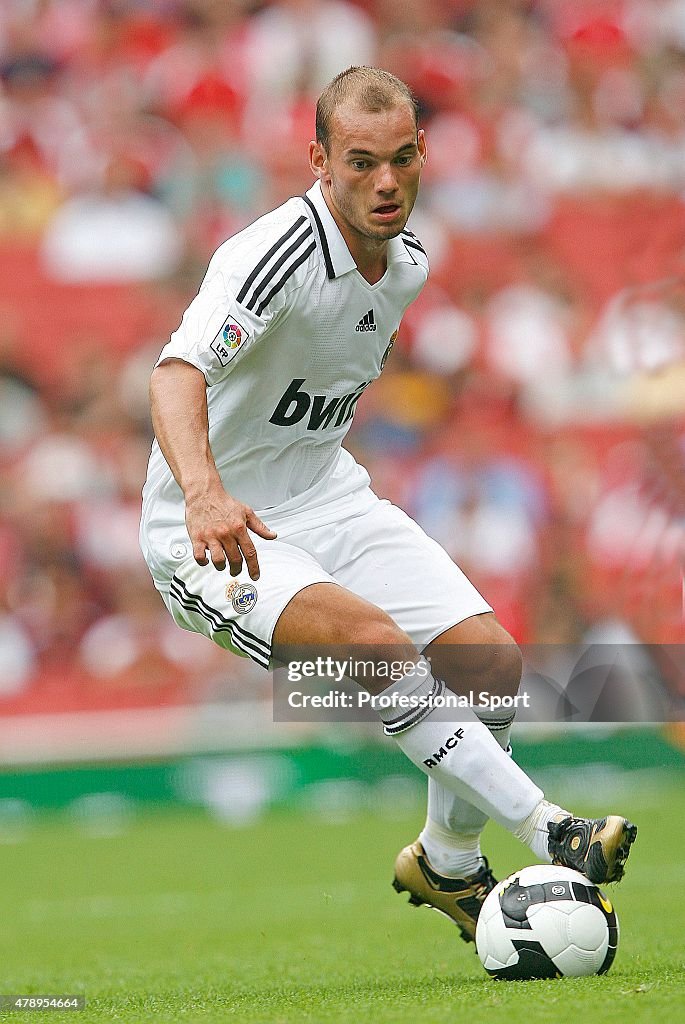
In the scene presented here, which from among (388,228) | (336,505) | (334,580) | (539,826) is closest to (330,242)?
(388,228)

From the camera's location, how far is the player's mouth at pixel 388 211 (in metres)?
4.74

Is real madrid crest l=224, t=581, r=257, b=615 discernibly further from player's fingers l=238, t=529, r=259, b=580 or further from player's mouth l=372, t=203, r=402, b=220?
player's mouth l=372, t=203, r=402, b=220

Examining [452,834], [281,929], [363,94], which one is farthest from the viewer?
[281,929]

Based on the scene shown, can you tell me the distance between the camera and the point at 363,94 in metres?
4.69

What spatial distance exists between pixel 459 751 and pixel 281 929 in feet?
8.79

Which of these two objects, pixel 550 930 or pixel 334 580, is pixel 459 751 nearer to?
pixel 550 930

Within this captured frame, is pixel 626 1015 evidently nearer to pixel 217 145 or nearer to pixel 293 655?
pixel 293 655

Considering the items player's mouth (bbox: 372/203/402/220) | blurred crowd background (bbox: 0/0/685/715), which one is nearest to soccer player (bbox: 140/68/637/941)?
player's mouth (bbox: 372/203/402/220)

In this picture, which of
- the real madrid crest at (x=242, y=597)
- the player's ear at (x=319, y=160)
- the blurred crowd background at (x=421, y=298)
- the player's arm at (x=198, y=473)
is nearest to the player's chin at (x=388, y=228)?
the player's ear at (x=319, y=160)

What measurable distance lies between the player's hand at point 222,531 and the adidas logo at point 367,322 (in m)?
1.08

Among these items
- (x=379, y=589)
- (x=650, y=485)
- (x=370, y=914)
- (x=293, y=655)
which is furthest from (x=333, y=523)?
(x=650, y=485)

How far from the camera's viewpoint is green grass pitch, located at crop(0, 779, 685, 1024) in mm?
4086

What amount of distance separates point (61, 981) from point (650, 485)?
308 inches

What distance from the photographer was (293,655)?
474 centimetres
